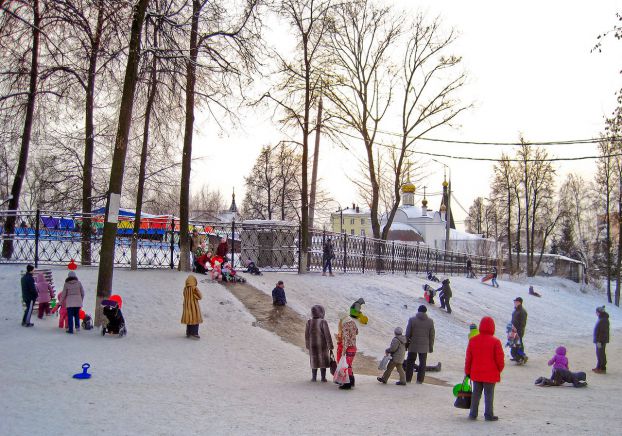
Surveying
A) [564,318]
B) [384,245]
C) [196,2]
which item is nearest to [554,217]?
[564,318]

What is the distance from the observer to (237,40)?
46.1 ft

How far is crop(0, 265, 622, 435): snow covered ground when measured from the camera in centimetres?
710

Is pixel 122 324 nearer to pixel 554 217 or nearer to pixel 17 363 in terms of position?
pixel 17 363

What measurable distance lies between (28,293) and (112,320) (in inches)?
79.0

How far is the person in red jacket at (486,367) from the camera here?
26.2ft

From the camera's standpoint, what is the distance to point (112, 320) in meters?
12.4

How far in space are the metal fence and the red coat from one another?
471 inches

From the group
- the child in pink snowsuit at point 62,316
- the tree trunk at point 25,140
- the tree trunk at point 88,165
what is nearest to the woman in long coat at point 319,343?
the child in pink snowsuit at point 62,316

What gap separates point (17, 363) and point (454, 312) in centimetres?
1742

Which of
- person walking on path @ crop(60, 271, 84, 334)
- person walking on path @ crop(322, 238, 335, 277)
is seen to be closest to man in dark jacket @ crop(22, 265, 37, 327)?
person walking on path @ crop(60, 271, 84, 334)

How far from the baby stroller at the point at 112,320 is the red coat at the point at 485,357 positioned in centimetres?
748

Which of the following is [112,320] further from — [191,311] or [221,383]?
[221,383]

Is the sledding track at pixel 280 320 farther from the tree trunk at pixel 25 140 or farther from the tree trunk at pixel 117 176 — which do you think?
the tree trunk at pixel 25 140

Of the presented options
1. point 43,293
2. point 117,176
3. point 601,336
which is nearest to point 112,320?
point 43,293
